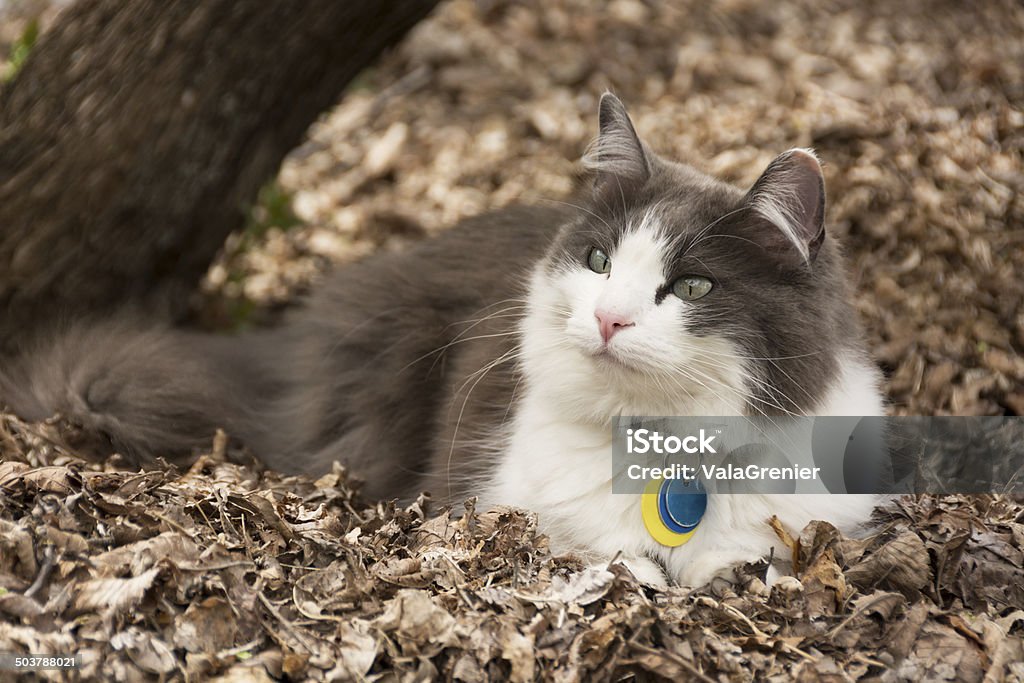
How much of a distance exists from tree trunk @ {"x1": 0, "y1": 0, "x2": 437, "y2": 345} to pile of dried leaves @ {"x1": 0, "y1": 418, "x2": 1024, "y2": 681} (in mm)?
1337

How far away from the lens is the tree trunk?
3.73 metres

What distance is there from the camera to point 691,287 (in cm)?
274

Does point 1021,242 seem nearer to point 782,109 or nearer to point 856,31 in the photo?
point 782,109

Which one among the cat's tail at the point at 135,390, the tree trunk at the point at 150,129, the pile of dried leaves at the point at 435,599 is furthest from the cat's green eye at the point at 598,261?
the tree trunk at the point at 150,129

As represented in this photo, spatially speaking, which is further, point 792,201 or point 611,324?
point 792,201

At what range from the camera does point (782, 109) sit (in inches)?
203

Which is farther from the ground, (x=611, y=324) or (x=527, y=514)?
(x=611, y=324)

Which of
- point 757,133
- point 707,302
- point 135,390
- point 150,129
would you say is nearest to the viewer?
point 707,302

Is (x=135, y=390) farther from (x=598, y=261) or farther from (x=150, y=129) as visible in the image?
(x=598, y=261)

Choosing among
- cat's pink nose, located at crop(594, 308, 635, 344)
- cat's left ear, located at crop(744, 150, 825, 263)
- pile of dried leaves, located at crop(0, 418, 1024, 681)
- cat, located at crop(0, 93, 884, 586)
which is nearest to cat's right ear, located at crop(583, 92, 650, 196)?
cat, located at crop(0, 93, 884, 586)

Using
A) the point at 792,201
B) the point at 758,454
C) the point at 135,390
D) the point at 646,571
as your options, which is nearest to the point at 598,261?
the point at 792,201

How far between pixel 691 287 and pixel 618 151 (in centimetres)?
58

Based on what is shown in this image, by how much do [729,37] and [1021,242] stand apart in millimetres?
2302

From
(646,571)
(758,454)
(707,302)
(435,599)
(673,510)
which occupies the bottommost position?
(435,599)
